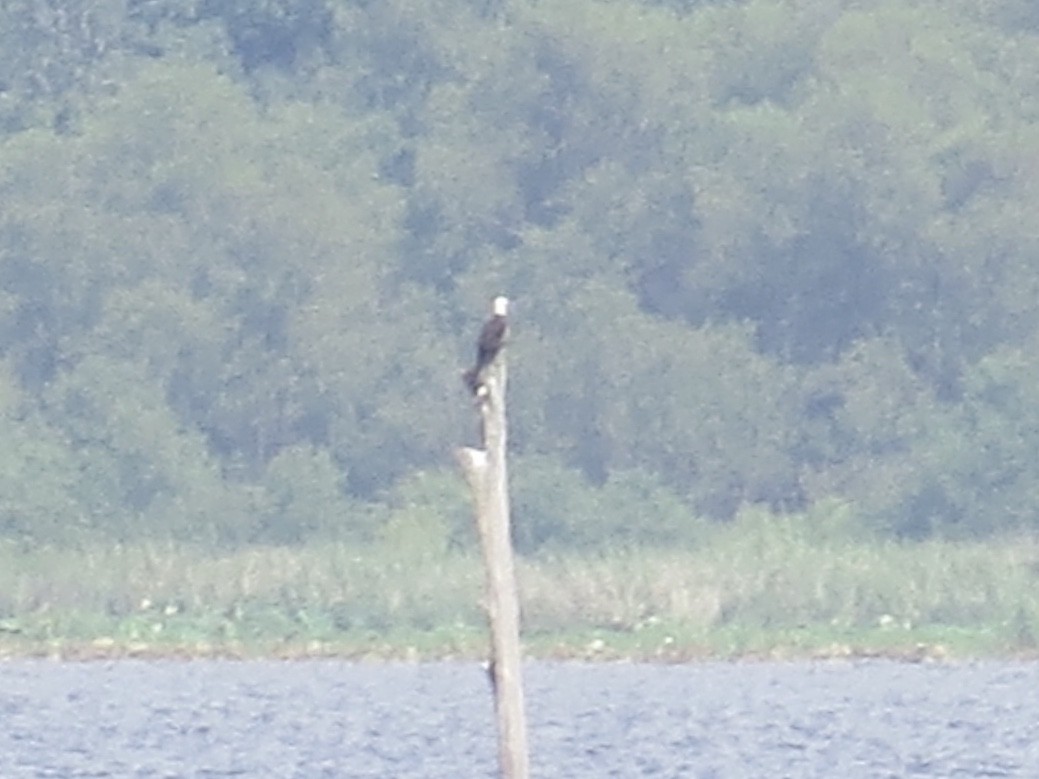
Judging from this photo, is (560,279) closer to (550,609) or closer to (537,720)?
(550,609)

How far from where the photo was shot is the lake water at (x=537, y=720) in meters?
26.2

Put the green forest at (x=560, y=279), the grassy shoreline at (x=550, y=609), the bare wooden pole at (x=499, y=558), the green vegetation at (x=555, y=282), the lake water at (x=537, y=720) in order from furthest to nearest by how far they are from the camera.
A: 1. the green forest at (x=560, y=279)
2. the green vegetation at (x=555, y=282)
3. the grassy shoreline at (x=550, y=609)
4. the lake water at (x=537, y=720)
5. the bare wooden pole at (x=499, y=558)

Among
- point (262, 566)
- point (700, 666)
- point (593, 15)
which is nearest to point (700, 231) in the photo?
point (593, 15)

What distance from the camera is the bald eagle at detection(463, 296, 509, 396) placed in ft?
48.9

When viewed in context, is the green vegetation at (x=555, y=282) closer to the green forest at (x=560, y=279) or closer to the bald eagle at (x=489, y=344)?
the green forest at (x=560, y=279)

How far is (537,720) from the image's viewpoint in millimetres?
29797

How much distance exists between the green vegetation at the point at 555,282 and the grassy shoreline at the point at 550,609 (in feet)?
17.1

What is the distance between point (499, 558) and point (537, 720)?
1492 cm

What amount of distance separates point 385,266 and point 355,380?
1.93 metres

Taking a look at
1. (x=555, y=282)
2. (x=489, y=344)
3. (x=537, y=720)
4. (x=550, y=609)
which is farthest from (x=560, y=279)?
(x=489, y=344)

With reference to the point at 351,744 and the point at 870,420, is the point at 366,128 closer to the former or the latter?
the point at 870,420

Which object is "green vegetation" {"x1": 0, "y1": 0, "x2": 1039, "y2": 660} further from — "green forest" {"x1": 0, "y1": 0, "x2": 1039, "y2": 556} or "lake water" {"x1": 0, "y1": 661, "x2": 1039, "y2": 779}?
"lake water" {"x1": 0, "y1": 661, "x2": 1039, "y2": 779}

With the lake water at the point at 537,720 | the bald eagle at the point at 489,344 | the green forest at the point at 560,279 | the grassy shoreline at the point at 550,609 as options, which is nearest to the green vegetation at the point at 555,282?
the green forest at the point at 560,279

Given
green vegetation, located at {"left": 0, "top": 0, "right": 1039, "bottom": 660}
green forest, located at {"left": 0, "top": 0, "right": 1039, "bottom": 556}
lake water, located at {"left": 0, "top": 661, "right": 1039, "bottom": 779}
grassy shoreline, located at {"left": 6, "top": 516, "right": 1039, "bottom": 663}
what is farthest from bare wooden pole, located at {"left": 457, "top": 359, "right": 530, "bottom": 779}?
green forest, located at {"left": 0, "top": 0, "right": 1039, "bottom": 556}
